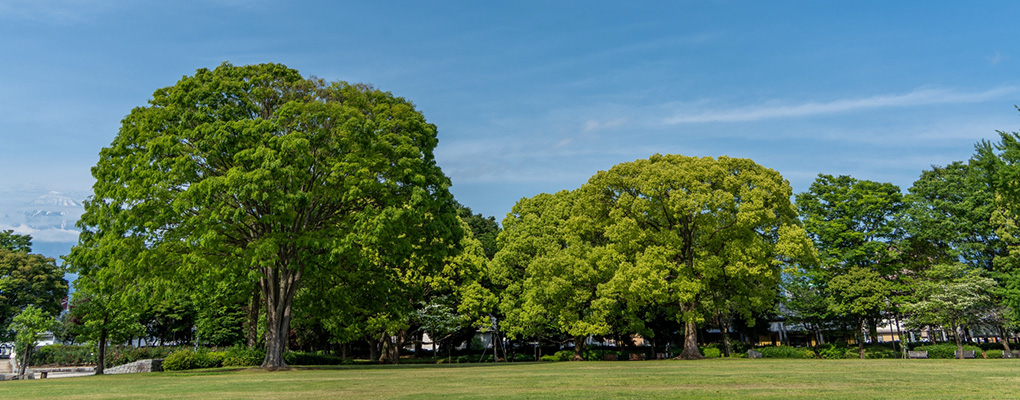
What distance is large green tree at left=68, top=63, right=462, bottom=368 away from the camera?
24359mm

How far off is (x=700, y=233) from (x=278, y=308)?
26.8 m

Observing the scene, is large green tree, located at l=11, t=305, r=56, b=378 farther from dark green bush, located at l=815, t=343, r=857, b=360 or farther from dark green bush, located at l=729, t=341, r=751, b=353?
dark green bush, located at l=815, t=343, r=857, b=360

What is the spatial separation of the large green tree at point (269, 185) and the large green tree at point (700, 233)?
50.8ft

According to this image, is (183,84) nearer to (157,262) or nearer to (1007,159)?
(157,262)

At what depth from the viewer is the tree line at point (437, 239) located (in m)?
24.9

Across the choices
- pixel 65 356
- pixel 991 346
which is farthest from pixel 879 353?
pixel 65 356

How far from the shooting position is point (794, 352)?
4069cm

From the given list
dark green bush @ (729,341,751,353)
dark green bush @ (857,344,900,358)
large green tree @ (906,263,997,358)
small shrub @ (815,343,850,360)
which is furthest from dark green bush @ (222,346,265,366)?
large green tree @ (906,263,997,358)

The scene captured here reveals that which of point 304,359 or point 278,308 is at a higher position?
point 278,308

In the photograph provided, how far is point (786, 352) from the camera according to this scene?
40.8 m

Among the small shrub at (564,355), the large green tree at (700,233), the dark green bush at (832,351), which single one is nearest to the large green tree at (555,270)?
the small shrub at (564,355)

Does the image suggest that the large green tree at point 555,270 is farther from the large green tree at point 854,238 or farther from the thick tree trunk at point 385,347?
the large green tree at point 854,238

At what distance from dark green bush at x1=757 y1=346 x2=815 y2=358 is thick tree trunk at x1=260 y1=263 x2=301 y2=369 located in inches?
1208

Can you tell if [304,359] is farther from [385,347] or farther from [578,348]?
[578,348]
